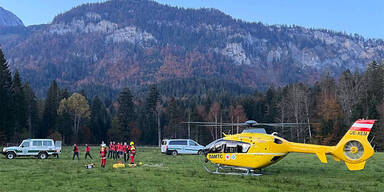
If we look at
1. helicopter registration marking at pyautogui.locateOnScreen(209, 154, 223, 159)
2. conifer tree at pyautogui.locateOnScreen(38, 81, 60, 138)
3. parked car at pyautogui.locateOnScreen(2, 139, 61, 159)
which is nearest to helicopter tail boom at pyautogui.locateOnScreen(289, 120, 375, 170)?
helicopter registration marking at pyautogui.locateOnScreen(209, 154, 223, 159)

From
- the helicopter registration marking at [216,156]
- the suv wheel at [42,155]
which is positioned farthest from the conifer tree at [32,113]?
the helicopter registration marking at [216,156]

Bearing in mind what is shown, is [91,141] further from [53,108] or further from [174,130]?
[174,130]

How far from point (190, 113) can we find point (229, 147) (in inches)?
2575

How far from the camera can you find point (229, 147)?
20.3m

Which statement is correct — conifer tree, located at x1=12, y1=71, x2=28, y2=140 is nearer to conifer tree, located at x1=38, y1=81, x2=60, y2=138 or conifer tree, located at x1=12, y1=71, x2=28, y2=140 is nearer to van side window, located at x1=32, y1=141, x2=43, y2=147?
conifer tree, located at x1=38, y1=81, x2=60, y2=138

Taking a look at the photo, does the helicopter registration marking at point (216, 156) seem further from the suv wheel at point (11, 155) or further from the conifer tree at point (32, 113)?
the conifer tree at point (32, 113)

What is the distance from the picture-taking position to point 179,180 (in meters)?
16.8

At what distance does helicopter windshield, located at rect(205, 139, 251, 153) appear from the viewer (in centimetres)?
1984

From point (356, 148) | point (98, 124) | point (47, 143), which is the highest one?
point (98, 124)

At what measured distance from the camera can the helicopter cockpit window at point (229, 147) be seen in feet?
65.1

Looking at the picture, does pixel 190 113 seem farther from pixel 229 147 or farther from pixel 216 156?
pixel 229 147

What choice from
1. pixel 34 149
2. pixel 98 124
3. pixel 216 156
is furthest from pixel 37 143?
pixel 98 124

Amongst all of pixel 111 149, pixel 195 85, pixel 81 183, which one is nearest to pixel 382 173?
pixel 81 183

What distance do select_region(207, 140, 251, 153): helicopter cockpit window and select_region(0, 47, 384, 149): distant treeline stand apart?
3031 cm
